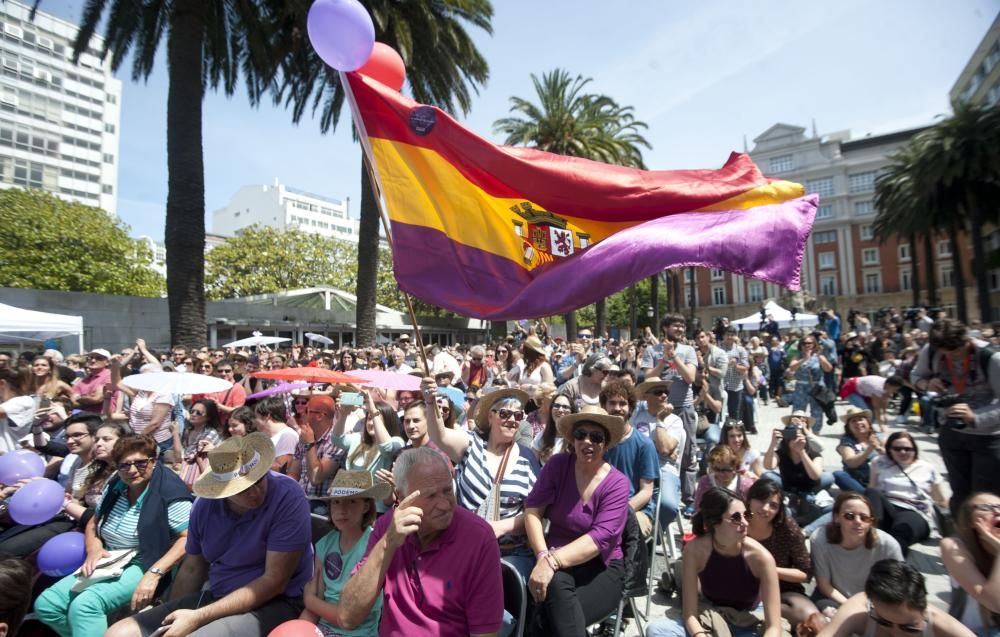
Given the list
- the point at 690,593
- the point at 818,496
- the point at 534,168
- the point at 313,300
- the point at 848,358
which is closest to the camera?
the point at 690,593

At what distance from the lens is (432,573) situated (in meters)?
2.48

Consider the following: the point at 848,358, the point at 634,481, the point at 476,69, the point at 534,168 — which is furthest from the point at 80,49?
the point at 848,358

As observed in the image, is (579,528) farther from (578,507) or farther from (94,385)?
(94,385)

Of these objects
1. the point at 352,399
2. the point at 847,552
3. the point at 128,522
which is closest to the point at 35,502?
the point at 128,522

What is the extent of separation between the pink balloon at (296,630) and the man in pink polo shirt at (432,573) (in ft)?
1.34

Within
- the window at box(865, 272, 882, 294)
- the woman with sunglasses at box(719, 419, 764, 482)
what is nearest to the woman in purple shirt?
the woman with sunglasses at box(719, 419, 764, 482)

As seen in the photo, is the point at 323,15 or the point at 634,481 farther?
the point at 634,481

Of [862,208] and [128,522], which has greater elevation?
[862,208]

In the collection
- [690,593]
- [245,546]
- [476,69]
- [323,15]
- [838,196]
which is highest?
[838,196]

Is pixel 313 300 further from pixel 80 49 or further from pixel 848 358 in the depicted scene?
pixel 848 358

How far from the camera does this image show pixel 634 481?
13.4 feet

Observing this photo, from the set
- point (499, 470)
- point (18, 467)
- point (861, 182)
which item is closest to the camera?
point (499, 470)

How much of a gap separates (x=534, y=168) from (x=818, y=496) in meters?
3.97

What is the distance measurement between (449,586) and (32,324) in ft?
38.2
